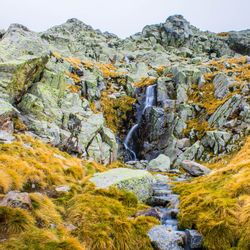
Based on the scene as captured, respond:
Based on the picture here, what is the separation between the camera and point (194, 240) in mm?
10734

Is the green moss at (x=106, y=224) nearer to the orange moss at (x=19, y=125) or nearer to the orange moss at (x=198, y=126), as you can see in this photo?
the orange moss at (x=19, y=125)

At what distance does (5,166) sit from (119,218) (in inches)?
229

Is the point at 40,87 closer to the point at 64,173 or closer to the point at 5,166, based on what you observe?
the point at 64,173

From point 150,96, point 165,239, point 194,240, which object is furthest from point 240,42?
point 165,239

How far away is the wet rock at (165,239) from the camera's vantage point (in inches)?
411

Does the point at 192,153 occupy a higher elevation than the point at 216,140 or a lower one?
lower

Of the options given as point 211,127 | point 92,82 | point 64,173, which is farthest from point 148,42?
point 64,173

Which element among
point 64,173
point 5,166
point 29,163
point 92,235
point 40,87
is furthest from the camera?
point 40,87

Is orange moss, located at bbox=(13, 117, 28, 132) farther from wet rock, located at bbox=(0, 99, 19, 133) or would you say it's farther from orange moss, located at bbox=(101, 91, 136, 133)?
orange moss, located at bbox=(101, 91, 136, 133)

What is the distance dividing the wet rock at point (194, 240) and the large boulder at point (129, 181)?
5316 mm

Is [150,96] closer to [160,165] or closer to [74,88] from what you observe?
[74,88]

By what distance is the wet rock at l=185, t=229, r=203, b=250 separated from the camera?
1062cm

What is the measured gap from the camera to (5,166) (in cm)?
1334

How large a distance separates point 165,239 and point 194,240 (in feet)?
3.46
